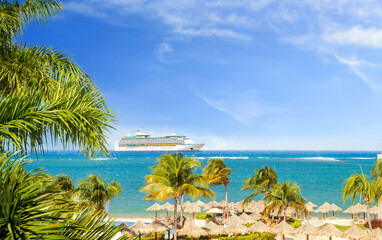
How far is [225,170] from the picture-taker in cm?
2739

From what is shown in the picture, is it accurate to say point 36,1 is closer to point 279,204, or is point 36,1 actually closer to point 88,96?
point 88,96

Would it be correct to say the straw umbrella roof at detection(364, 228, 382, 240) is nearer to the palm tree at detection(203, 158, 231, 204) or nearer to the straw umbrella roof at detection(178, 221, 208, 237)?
the straw umbrella roof at detection(178, 221, 208, 237)

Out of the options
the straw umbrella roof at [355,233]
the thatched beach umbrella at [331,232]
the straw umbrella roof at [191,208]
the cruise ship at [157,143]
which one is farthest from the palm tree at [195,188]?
the cruise ship at [157,143]

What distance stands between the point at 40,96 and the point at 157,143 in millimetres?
154682

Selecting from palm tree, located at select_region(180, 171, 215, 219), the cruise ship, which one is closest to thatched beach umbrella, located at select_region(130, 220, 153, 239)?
palm tree, located at select_region(180, 171, 215, 219)

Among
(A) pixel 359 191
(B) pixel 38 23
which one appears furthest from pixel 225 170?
(B) pixel 38 23

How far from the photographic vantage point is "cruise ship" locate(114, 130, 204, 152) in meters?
153

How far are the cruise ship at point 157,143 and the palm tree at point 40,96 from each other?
14818 centimetres

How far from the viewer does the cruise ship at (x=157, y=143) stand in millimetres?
153000

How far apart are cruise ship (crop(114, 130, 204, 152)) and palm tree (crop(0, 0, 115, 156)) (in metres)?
148

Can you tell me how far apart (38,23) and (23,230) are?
300cm

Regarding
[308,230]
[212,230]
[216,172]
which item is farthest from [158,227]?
[216,172]

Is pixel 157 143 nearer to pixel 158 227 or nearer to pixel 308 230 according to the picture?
pixel 158 227

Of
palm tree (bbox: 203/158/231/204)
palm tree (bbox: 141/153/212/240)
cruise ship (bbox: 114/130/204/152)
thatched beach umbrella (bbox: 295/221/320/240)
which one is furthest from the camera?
cruise ship (bbox: 114/130/204/152)
